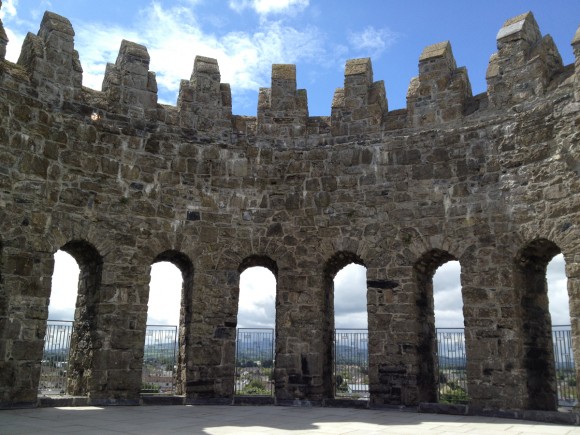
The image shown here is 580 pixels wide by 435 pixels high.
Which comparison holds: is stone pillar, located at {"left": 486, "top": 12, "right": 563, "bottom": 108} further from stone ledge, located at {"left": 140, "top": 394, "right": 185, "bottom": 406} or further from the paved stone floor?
stone ledge, located at {"left": 140, "top": 394, "right": 185, "bottom": 406}

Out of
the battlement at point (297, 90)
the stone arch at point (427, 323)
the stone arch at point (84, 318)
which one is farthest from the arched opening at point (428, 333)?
the stone arch at point (84, 318)

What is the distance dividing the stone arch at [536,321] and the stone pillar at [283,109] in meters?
5.09

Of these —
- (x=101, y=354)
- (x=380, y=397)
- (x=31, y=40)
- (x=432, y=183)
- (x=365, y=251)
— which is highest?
(x=31, y=40)

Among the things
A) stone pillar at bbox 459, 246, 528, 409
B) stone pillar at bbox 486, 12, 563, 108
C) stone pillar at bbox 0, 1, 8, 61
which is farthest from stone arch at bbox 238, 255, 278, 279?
stone pillar at bbox 0, 1, 8, 61

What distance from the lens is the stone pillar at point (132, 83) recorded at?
437 inches

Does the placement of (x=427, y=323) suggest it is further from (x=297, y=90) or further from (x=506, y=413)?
(x=297, y=90)

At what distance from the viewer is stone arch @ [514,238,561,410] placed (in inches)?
369

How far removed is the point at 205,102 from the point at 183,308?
4315mm

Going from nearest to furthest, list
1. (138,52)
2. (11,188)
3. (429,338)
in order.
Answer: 1. (11,188)
2. (429,338)
3. (138,52)

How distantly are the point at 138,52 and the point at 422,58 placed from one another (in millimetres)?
5763

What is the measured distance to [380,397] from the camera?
33.3ft

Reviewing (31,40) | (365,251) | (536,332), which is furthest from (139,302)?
(536,332)

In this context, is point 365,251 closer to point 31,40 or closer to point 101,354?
point 101,354

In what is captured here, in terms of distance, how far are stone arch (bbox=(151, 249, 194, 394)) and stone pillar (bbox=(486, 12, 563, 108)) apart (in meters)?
6.70
